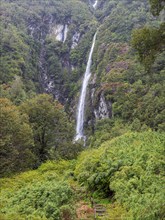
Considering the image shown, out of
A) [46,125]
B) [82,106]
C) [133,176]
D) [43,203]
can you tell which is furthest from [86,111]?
[43,203]

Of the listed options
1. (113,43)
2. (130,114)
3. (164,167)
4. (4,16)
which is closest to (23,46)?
(4,16)

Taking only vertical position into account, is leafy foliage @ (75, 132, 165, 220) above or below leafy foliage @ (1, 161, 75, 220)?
below

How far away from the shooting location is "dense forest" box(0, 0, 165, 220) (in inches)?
499

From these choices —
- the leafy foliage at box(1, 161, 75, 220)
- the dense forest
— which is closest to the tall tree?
the dense forest

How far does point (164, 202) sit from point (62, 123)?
24691 millimetres

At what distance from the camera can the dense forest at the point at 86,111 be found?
41.6 feet

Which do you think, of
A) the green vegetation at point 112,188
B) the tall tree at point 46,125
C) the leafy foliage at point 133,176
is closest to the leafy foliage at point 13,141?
the tall tree at point 46,125

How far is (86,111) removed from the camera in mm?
68688

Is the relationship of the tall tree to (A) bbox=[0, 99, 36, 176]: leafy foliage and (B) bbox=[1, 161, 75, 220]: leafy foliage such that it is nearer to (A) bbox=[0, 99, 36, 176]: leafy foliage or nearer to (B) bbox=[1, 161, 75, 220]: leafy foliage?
(A) bbox=[0, 99, 36, 176]: leafy foliage

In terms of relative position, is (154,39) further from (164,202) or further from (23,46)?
(23,46)

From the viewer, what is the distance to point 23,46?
93.1 metres

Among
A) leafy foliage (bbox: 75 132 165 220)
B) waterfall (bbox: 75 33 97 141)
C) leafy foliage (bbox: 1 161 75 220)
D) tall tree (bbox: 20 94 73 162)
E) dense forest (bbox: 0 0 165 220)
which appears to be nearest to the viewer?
leafy foliage (bbox: 1 161 75 220)

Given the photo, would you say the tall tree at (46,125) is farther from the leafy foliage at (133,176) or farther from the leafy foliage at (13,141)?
the leafy foliage at (133,176)

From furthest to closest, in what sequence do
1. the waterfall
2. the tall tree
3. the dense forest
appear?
the waterfall, the tall tree, the dense forest
